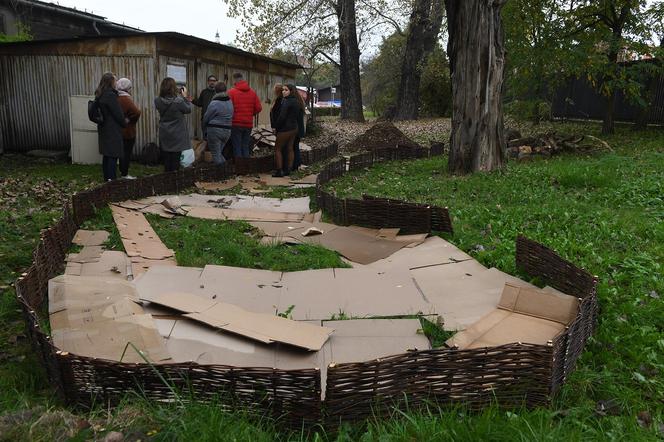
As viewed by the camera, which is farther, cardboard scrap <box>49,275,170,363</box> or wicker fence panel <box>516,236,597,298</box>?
wicker fence panel <box>516,236,597,298</box>

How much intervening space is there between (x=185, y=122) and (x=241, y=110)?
167cm

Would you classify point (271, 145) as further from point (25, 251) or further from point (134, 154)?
point (25, 251)

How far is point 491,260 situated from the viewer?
19.5 ft

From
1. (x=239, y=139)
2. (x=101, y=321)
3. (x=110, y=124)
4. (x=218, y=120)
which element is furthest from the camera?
(x=239, y=139)

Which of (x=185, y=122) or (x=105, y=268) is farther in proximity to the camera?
(x=185, y=122)

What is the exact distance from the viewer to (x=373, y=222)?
7.64 m

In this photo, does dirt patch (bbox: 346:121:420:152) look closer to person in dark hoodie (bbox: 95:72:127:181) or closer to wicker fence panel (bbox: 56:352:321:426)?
person in dark hoodie (bbox: 95:72:127:181)

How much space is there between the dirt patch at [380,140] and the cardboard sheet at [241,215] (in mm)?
9276

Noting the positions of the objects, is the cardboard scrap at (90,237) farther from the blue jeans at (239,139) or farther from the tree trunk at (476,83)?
the tree trunk at (476,83)

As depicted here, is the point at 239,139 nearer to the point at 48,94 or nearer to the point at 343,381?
the point at 48,94

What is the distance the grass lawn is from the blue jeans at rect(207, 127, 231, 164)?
1.80m

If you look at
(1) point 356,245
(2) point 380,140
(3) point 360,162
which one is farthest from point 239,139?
(2) point 380,140

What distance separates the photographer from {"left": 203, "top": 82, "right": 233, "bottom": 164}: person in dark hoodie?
11.1m

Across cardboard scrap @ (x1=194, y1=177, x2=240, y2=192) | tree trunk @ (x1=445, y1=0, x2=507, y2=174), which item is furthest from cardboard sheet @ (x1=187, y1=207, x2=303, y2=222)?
tree trunk @ (x1=445, y1=0, x2=507, y2=174)
